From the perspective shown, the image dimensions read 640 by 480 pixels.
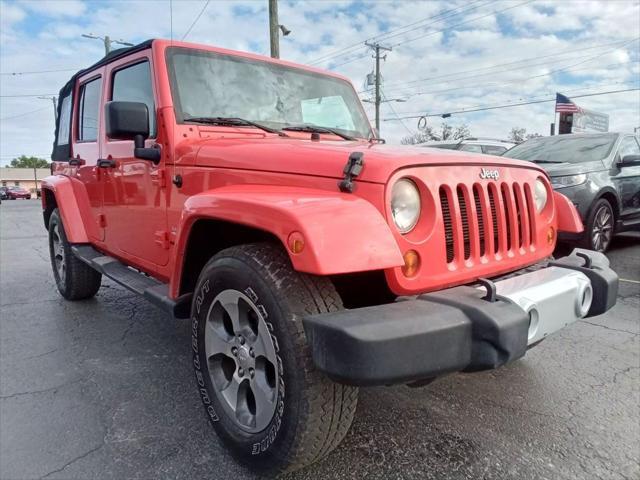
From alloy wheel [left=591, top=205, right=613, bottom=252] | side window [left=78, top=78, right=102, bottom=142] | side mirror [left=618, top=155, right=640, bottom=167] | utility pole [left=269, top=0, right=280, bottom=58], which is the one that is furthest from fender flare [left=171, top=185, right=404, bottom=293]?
utility pole [left=269, top=0, right=280, bottom=58]

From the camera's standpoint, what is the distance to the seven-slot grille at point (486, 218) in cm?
198

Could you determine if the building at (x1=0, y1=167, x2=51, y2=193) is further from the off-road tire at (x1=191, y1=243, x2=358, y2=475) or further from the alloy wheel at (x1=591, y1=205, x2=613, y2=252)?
the off-road tire at (x1=191, y1=243, x2=358, y2=475)

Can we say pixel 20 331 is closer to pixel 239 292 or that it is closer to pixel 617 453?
pixel 239 292

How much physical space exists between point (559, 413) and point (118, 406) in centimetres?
234

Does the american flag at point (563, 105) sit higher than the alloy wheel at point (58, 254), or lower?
higher

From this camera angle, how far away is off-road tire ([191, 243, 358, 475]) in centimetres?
171

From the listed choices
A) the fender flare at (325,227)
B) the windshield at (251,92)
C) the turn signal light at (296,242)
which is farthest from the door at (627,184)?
the turn signal light at (296,242)

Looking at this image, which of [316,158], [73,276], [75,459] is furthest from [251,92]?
[73,276]

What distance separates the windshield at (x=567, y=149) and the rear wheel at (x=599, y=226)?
70cm

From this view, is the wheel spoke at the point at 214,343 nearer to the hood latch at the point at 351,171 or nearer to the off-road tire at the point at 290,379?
the off-road tire at the point at 290,379

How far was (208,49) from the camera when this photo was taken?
307 cm

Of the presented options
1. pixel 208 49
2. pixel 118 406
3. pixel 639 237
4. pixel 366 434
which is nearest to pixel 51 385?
pixel 118 406

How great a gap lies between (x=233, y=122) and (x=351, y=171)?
49.8 inches

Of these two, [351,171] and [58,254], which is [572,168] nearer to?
[351,171]
